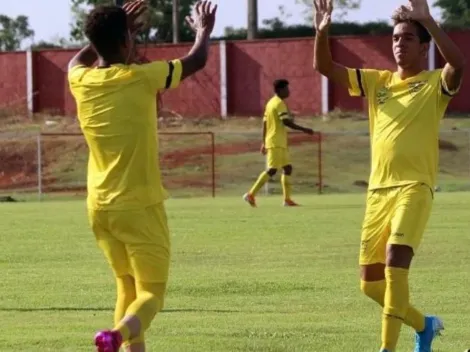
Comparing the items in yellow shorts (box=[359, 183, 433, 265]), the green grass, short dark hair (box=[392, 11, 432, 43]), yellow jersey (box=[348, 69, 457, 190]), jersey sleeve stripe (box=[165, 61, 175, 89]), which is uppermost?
short dark hair (box=[392, 11, 432, 43])

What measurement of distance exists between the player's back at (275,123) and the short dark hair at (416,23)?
54.3 feet

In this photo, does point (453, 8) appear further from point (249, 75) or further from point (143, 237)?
point (143, 237)

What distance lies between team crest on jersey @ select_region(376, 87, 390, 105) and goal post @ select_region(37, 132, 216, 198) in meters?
29.1

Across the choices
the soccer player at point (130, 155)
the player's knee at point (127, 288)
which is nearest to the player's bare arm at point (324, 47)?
the soccer player at point (130, 155)

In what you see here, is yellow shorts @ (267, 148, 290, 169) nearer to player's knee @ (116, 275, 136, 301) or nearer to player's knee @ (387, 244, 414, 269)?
player's knee @ (387, 244, 414, 269)

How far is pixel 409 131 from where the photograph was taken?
9.34 meters

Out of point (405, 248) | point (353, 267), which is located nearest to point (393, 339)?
point (405, 248)

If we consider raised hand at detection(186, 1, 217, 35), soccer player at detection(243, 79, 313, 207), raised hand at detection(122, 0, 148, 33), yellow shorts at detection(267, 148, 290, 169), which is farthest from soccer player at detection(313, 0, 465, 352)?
yellow shorts at detection(267, 148, 290, 169)

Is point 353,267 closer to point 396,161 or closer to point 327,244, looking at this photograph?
point 327,244

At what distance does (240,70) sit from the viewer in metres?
50.4

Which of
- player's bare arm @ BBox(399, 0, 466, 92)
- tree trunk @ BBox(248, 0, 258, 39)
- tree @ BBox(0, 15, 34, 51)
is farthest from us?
tree @ BBox(0, 15, 34, 51)

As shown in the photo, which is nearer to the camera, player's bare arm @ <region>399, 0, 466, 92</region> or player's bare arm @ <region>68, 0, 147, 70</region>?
player's bare arm @ <region>68, 0, 147, 70</region>

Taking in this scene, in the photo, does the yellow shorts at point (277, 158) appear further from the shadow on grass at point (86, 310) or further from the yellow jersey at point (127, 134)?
the yellow jersey at point (127, 134)

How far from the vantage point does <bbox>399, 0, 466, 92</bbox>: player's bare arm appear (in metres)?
9.29
